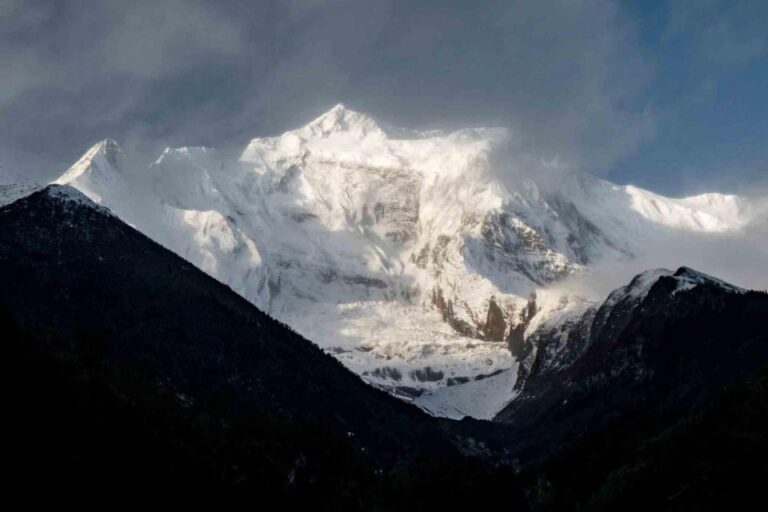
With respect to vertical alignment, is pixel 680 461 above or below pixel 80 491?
above

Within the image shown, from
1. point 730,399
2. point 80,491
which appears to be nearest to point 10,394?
point 80,491

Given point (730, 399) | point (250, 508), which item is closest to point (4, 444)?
point (250, 508)

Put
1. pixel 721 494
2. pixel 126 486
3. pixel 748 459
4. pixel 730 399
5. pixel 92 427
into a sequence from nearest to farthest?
pixel 721 494
pixel 748 459
pixel 126 486
pixel 92 427
pixel 730 399

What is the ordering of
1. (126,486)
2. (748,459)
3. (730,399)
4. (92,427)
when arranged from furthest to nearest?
(730,399)
(92,427)
(126,486)
(748,459)

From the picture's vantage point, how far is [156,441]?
19400cm

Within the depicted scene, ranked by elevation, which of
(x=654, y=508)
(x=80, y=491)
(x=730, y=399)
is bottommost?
(x=80, y=491)

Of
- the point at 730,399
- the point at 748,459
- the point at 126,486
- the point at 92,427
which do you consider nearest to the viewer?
the point at 748,459

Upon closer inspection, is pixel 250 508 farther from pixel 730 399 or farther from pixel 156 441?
pixel 730 399

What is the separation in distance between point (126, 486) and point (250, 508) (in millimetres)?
Answer: 37303

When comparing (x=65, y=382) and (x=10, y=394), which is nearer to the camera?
(x=10, y=394)

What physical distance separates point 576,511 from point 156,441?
84.2 metres

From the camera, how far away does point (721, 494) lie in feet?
463

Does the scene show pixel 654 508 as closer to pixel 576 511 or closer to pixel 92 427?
pixel 576 511

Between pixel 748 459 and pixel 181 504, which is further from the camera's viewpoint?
pixel 181 504
